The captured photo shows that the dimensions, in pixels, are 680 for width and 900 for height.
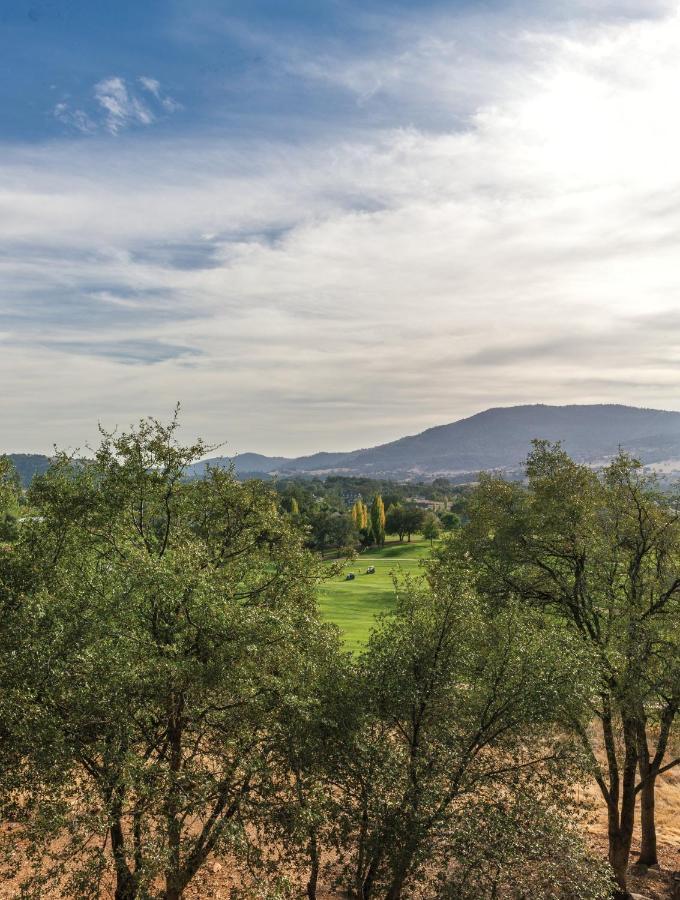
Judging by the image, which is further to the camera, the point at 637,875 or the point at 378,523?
the point at 378,523

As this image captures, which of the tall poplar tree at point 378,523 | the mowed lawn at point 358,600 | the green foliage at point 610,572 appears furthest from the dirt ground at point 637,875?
the tall poplar tree at point 378,523

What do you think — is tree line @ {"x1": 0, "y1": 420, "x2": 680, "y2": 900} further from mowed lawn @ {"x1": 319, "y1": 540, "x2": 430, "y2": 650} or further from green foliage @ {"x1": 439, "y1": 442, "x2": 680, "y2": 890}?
mowed lawn @ {"x1": 319, "y1": 540, "x2": 430, "y2": 650}

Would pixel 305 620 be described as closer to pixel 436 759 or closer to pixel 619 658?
pixel 436 759

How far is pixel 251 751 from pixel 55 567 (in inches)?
317

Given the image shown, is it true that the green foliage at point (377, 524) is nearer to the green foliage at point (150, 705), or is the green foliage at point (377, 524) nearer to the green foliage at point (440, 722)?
the green foliage at point (150, 705)

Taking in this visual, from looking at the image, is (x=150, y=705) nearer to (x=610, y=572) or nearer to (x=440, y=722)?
(x=440, y=722)

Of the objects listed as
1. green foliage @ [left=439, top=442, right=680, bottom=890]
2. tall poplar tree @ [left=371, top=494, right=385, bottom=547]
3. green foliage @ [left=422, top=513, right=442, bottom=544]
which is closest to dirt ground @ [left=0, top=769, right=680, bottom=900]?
green foliage @ [left=439, top=442, right=680, bottom=890]

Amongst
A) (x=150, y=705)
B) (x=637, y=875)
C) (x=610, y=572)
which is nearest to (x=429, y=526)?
(x=637, y=875)

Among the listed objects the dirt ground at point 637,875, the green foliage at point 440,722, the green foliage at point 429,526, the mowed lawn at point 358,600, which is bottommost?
the dirt ground at point 637,875

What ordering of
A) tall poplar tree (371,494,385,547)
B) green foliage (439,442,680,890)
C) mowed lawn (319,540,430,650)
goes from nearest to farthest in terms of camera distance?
green foliage (439,442,680,890) < mowed lawn (319,540,430,650) < tall poplar tree (371,494,385,547)

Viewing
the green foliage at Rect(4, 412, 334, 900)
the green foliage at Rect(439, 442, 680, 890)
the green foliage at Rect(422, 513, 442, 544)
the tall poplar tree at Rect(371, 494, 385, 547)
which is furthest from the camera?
the tall poplar tree at Rect(371, 494, 385, 547)

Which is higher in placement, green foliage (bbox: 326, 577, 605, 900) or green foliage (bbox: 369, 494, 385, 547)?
green foliage (bbox: 326, 577, 605, 900)

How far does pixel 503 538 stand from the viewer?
23359 millimetres

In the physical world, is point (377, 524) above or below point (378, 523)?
below
